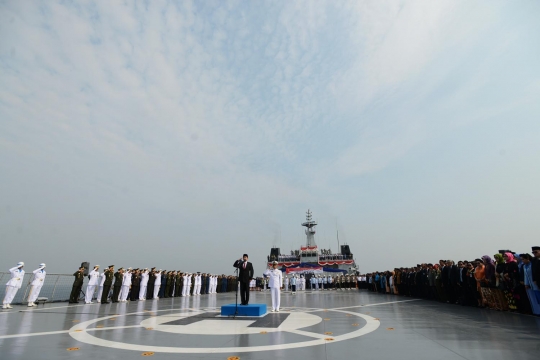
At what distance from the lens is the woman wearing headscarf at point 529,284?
29.2 ft

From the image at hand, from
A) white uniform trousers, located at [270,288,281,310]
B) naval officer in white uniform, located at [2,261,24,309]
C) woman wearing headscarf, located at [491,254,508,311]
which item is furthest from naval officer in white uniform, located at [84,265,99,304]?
woman wearing headscarf, located at [491,254,508,311]

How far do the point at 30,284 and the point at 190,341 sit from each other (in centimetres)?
1216

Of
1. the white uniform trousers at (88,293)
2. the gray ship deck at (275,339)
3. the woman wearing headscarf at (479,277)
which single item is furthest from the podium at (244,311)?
the white uniform trousers at (88,293)

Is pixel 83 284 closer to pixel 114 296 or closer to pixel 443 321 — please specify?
pixel 114 296

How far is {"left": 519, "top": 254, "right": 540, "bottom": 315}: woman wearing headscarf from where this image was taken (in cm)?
891

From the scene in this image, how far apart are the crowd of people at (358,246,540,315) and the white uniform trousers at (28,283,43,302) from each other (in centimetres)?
1838

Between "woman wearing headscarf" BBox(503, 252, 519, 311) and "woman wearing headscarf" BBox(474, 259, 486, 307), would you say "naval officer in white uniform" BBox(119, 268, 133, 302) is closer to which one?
"woman wearing headscarf" BBox(474, 259, 486, 307)

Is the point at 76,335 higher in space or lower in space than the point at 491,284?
lower

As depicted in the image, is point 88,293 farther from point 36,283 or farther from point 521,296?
point 521,296

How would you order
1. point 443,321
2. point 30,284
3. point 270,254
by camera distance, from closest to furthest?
point 443,321 → point 30,284 → point 270,254

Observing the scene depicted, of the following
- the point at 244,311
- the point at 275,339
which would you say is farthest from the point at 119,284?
the point at 275,339

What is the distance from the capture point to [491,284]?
11.1 m

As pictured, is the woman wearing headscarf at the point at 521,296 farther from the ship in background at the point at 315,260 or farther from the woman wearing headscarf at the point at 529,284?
the ship in background at the point at 315,260

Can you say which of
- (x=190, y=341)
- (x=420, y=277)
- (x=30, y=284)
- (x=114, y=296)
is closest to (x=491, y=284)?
(x=420, y=277)
